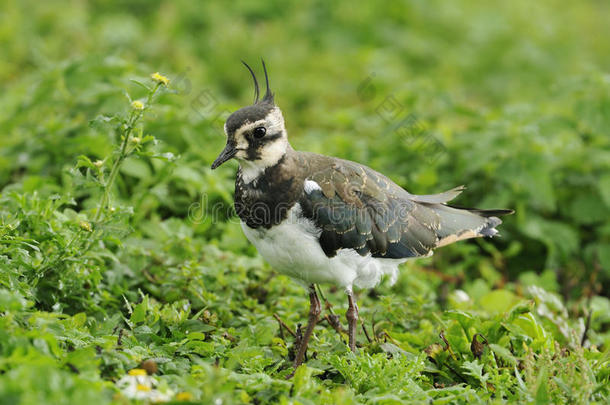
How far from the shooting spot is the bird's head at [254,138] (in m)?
4.79

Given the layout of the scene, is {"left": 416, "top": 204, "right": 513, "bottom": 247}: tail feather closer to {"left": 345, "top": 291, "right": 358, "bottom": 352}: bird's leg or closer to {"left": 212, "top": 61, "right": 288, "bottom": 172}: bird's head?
{"left": 345, "top": 291, "right": 358, "bottom": 352}: bird's leg

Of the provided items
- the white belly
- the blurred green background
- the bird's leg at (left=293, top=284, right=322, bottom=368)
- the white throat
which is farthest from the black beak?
the blurred green background

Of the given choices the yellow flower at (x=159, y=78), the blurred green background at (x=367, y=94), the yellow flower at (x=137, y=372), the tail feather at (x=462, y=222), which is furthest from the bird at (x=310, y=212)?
the blurred green background at (x=367, y=94)

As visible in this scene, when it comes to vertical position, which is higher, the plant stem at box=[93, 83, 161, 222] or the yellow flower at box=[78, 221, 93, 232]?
the plant stem at box=[93, 83, 161, 222]

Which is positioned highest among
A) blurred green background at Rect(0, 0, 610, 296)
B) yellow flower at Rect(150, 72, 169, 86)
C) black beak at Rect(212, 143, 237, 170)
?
yellow flower at Rect(150, 72, 169, 86)

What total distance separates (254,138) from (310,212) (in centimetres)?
65

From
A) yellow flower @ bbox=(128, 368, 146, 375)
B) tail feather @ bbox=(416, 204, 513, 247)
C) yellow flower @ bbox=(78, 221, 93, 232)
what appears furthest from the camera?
tail feather @ bbox=(416, 204, 513, 247)

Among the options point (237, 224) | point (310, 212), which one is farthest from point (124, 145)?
point (237, 224)

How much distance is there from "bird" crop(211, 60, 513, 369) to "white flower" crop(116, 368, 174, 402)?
136 centimetres

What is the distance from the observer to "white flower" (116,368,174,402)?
351cm

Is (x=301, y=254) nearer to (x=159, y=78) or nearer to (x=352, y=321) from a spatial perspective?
(x=352, y=321)

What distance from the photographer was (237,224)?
22.0 ft

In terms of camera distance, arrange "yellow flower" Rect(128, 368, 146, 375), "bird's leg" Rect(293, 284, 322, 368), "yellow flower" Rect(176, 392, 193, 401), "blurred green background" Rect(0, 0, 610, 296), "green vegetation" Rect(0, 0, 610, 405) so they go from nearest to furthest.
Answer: "yellow flower" Rect(176, 392, 193, 401), "yellow flower" Rect(128, 368, 146, 375), "green vegetation" Rect(0, 0, 610, 405), "bird's leg" Rect(293, 284, 322, 368), "blurred green background" Rect(0, 0, 610, 296)

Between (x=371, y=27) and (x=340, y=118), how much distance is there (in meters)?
4.34
